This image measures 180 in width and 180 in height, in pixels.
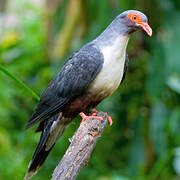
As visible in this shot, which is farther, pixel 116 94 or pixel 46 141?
pixel 116 94

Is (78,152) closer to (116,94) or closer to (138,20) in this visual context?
(138,20)

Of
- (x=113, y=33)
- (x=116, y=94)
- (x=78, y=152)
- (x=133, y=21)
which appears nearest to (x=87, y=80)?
(x=113, y=33)

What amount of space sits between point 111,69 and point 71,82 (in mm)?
386

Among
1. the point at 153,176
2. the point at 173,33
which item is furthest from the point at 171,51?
the point at 153,176

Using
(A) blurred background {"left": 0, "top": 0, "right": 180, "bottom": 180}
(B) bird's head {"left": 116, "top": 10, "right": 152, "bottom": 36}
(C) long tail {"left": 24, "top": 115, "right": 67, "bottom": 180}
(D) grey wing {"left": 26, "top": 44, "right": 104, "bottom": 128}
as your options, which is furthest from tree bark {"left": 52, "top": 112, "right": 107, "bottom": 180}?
(A) blurred background {"left": 0, "top": 0, "right": 180, "bottom": 180}

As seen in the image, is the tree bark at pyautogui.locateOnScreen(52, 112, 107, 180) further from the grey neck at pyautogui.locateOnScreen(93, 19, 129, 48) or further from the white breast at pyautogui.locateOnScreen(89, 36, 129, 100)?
the grey neck at pyautogui.locateOnScreen(93, 19, 129, 48)

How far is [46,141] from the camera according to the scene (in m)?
3.71

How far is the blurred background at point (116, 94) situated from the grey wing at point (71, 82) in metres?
1.72

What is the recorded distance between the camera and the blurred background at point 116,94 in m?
5.51

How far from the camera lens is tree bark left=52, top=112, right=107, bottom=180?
2.57 metres

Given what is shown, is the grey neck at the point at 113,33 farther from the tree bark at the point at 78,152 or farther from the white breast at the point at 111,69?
the tree bark at the point at 78,152

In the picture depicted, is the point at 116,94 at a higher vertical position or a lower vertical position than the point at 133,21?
lower

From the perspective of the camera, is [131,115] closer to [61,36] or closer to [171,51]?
[171,51]

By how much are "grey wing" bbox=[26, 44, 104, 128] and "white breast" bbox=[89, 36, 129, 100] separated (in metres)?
0.05
